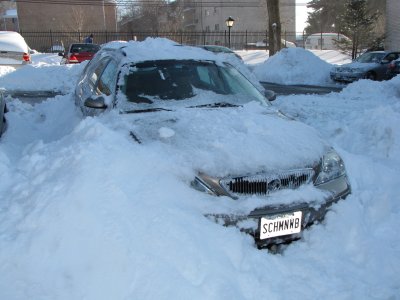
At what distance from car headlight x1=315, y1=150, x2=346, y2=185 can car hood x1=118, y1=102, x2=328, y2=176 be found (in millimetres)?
75

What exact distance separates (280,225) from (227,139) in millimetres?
839

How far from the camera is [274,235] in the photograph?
3.45 meters

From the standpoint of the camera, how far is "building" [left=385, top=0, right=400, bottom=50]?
28.4m

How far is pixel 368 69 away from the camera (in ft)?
63.4

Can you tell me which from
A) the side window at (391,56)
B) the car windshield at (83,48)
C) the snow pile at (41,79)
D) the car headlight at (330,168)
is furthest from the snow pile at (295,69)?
the car headlight at (330,168)

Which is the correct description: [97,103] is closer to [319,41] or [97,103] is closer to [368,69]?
[368,69]

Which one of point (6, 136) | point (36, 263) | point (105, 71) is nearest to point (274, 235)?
point (36, 263)

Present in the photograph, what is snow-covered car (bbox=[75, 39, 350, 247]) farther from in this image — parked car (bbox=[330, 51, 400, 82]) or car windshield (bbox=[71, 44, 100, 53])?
car windshield (bbox=[71, 44, 100, 53])

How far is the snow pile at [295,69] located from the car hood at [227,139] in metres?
17.2

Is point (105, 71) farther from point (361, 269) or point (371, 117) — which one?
point (371, 117)

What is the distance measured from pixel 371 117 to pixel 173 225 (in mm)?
5395

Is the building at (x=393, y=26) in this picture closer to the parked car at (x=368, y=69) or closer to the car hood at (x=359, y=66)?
the parked car at (x=368, y=69)

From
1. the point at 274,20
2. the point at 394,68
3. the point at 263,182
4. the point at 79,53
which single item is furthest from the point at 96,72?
the point at 274,20

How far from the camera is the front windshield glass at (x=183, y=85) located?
4848 millimetres
